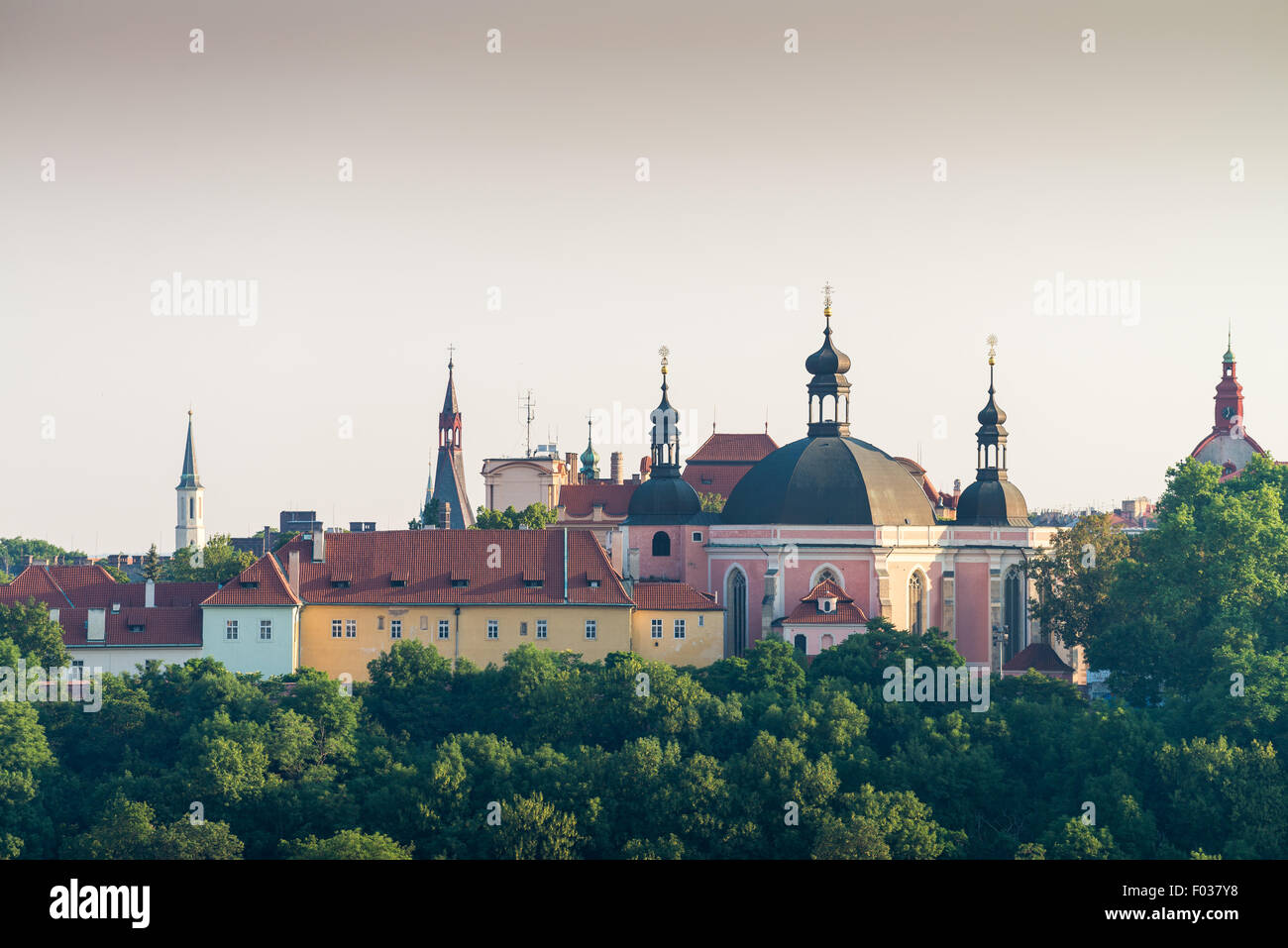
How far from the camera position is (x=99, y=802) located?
86.9 m

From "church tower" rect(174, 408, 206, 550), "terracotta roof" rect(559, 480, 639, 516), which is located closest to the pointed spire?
"church tower" rect(174, 408, 206, 550)

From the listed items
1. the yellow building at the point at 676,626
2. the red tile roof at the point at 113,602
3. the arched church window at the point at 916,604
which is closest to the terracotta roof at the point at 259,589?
the red tile roof at the point at 113,602

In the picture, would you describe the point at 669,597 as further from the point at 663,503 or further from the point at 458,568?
the point at 458,568

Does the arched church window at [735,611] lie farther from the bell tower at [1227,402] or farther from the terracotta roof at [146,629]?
the bell tower at [1227,402]

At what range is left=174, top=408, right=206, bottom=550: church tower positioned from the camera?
18475cm

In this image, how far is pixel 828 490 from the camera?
102188 mm

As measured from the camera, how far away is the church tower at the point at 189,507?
606ft

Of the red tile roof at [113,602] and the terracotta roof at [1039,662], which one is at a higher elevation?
the red tile roof at [113,602]

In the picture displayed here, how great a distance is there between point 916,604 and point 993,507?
6.33m

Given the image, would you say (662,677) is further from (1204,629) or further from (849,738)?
(1204,629)

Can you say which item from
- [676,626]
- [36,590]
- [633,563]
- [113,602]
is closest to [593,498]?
[633,563]

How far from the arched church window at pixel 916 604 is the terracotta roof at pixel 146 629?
29245mm

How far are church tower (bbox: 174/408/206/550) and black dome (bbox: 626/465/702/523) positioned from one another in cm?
8398
